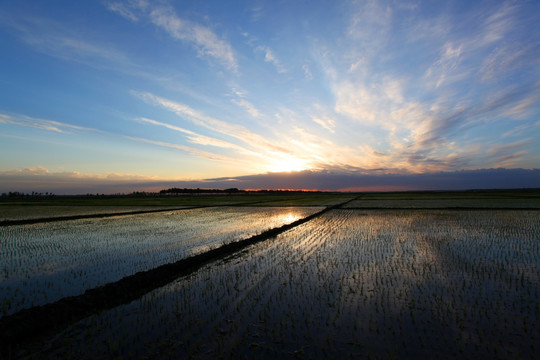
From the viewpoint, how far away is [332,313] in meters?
4.32

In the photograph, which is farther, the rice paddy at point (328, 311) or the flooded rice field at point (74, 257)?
the flooded rice field at point (74, 257)

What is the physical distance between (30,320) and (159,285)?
2123 millimetres

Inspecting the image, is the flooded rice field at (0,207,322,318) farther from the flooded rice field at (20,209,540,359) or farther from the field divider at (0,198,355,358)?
the flooded rice field at (20,209,540,359)

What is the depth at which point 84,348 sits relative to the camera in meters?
3.43

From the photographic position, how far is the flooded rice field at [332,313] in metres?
3.37

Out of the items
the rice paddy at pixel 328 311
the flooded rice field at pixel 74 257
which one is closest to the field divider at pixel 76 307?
the rice paddy at pixel 328 311

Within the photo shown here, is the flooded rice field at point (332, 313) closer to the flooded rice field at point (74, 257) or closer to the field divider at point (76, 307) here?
the field divider at point (76, 307)

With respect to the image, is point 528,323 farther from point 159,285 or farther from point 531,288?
point 159,285

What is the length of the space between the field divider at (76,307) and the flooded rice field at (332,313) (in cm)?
26

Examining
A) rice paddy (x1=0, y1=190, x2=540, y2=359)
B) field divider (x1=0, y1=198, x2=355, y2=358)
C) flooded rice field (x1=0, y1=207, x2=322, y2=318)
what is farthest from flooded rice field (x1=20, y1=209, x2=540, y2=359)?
flooded rice field (x1=0, y1=207, x2=322, y2=318)

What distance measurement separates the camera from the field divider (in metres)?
3.65

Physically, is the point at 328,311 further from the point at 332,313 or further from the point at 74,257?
the point at 74,257

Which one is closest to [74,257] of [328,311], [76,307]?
[76,307]

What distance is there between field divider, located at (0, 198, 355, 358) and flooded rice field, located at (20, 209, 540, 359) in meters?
0.26
